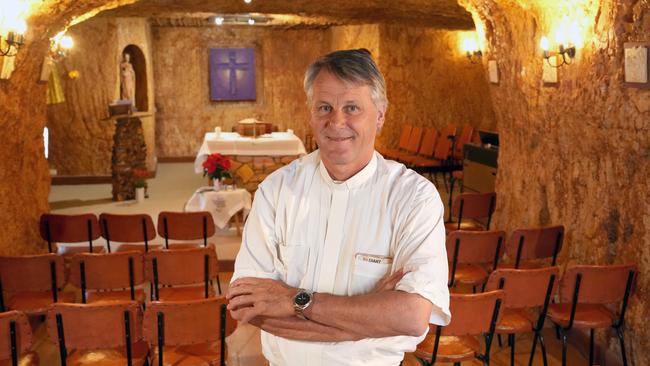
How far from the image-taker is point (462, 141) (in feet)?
37.9

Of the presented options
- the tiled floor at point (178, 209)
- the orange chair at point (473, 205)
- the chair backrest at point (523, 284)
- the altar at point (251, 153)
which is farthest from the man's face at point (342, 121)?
the altar at point (251, 153)

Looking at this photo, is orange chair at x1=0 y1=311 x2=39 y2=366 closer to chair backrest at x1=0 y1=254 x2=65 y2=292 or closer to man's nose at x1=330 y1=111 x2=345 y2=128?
chair backrest at x1=0 y1=254 x2=65 y2=292

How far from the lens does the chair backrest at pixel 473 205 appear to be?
253 inches

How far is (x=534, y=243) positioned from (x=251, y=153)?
18.6 ft

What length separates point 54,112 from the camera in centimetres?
1180

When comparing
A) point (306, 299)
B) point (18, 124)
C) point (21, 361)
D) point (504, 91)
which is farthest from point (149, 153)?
point (306, 299)

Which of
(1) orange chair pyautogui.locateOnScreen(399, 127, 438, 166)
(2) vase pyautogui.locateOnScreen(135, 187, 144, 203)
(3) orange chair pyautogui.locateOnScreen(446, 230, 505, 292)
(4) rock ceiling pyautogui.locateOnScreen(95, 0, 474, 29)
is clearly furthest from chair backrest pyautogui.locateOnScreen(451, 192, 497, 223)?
(2) vase pyautogui.locateOnScreen(135, 187, 144, 203)

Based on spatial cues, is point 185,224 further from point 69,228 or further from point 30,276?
point 30,276

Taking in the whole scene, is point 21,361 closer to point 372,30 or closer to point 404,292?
point 404,292

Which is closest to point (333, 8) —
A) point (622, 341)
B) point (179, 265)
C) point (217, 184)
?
point (217, 184)

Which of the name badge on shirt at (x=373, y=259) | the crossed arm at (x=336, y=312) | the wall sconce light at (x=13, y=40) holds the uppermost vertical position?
the wall sconce light at (x=13, y=40)

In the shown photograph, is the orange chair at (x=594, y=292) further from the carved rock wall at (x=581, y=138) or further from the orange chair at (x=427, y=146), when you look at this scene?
the orange chair at (x=427, y=146)

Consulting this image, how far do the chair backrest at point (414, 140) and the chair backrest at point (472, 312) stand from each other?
8.59m

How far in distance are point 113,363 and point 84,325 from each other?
1.30ft
